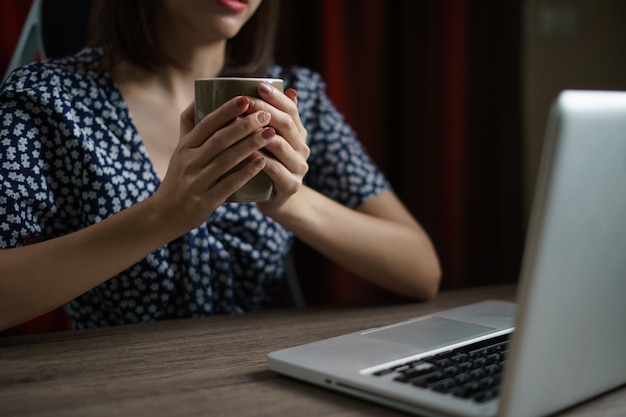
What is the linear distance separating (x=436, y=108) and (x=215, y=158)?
119cm

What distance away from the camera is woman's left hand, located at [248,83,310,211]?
80 centimetres

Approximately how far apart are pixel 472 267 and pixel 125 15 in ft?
3.95

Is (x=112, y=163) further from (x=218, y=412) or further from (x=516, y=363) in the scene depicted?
(x=516, y=363)

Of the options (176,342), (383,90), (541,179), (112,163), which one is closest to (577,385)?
(541,179)

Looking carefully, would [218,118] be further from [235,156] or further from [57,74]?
[57,74]

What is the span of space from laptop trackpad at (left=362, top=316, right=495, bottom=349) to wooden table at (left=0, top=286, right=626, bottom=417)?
0.10m

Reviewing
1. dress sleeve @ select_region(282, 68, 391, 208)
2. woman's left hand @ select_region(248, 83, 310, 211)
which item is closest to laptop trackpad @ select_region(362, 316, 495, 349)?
woman's left hand @ select_region(248, 83, 310, 211)

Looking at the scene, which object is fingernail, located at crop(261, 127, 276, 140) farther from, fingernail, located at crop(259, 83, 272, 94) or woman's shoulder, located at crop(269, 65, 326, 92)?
woman's shoulder, located at crop(269, 65, 326, 92)

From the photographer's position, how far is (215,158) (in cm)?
80

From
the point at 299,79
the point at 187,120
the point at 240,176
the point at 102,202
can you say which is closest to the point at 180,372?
the point at 240,176

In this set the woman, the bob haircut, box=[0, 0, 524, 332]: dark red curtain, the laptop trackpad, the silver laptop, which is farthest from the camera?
box=[0, 0, 524, 332]: dark red curtain

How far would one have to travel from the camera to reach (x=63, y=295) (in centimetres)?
92

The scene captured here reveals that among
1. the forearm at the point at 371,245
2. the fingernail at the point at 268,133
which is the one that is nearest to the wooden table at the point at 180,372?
the forearm at the point at 371,245

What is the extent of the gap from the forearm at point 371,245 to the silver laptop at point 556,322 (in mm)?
394
